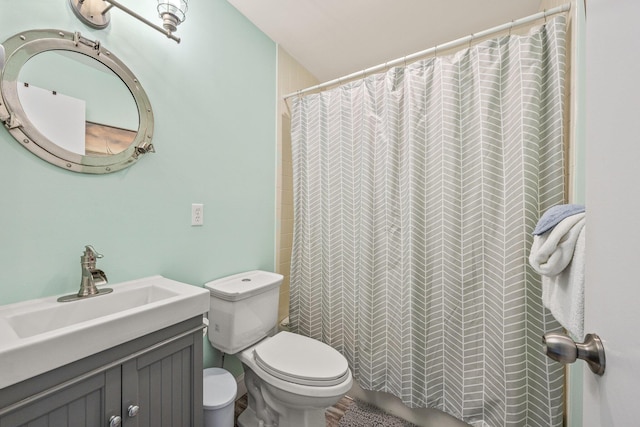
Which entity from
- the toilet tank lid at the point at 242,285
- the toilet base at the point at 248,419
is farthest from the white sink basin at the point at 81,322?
→ the toilet base at the point at 248,419

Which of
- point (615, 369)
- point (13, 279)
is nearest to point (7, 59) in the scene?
point (13, 279)

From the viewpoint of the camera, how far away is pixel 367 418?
144 cm

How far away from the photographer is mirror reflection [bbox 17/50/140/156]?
2.78 ft

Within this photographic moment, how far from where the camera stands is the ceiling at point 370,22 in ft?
4.73

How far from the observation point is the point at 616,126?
1.10 ft

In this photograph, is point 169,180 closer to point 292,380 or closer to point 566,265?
point 292,380

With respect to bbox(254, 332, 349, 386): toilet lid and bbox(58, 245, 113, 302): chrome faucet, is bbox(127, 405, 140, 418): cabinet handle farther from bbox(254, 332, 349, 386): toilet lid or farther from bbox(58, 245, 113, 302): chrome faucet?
bbox(254, 332, 349, 386): toilet lid

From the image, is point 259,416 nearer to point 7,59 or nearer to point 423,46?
point 7,59

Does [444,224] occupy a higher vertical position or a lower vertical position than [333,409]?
higher

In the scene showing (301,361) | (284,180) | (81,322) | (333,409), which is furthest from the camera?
(284,180)

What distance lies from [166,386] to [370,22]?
6.81 ft

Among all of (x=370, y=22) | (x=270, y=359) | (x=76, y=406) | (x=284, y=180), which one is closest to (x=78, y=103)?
(x=76, y=406)

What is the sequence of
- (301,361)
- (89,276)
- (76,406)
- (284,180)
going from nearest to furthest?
(76,406) → (89,276) → (301,361) → (284,180)

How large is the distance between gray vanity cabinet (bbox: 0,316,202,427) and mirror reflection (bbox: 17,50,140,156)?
747 millimetres
